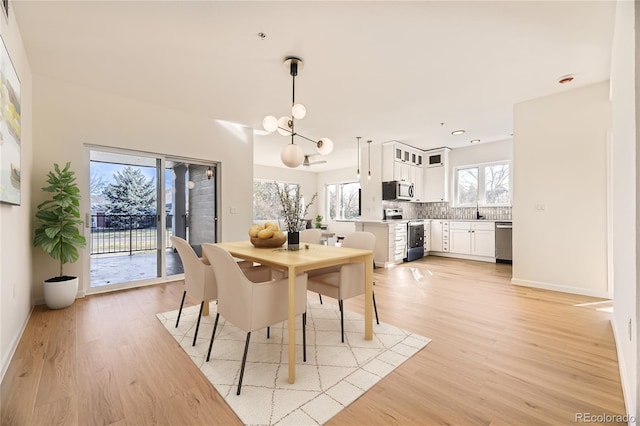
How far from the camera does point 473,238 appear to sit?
5.99 m

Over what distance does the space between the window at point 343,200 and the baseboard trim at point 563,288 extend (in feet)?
17.6

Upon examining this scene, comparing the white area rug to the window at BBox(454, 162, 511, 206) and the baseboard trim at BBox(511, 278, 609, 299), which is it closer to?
the baseboard trim at BBox(511, 278, 609, 299)

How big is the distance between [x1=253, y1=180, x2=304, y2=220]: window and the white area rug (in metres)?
5.94

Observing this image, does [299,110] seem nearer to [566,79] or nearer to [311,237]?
[311,237]

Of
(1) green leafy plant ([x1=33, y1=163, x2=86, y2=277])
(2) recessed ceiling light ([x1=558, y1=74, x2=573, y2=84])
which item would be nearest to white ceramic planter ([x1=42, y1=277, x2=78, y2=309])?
(1) green leafy plant ([x1=33, y1=163, x2=86, y2=277])

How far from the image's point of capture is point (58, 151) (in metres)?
3.31

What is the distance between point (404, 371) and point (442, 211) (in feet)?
19.0

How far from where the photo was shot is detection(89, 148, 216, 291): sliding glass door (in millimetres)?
3707

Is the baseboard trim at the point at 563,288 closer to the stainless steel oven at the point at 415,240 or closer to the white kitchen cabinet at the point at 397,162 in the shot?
the stainless steel oven at the point at 415,240

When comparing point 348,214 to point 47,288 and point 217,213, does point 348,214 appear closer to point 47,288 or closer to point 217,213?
point 217,213

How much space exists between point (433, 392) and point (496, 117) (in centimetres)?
430

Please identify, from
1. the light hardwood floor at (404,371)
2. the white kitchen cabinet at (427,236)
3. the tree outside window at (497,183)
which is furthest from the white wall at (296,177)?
Result: the light hardwood floor at (404,371)

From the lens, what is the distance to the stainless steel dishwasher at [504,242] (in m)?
5.50

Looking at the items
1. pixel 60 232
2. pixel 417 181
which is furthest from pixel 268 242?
pixel 417 181
